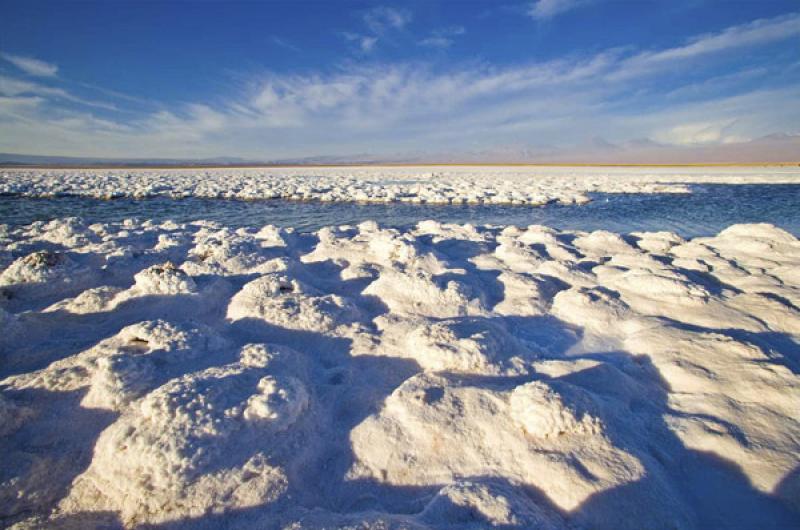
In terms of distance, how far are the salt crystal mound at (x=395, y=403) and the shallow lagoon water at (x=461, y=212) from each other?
719cm

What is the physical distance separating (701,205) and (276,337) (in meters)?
17.4

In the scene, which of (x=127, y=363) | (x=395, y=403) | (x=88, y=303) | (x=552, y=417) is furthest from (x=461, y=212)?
(x=127, y=363)

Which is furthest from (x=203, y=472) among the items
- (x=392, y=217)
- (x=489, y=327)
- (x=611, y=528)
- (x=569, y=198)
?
(x=569, y=198)

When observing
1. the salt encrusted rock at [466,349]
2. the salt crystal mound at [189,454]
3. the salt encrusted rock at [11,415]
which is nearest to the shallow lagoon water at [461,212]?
the salt encrusted rock at [466,349]

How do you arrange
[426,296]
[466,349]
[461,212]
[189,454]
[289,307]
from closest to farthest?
[189,454]
[466,349]
[289,307]
[426,296]
[461,212]

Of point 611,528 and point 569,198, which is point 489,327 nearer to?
point 611,528

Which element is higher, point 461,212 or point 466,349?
point 466,349

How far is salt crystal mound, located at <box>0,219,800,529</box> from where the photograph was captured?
1731 mm

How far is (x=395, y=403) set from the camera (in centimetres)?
A: 231

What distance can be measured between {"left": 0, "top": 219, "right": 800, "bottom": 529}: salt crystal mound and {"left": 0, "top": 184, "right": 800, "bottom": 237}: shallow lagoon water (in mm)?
7192

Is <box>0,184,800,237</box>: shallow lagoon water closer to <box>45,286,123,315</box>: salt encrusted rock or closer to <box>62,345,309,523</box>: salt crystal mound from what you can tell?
<box>45,286,123,315</box>: salt encrusted rock

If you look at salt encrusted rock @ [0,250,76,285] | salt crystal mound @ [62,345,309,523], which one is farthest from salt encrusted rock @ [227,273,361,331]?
salt encrusted rock @ [0,250,76,285]

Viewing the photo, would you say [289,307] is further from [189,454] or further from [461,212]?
[461,212]

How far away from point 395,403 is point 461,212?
11600 mm
